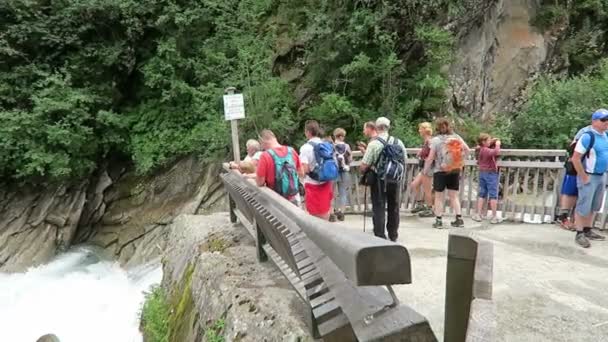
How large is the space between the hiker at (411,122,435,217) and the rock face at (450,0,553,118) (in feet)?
21.4

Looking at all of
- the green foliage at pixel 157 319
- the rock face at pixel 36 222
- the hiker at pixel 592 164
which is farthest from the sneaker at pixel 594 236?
the rock face at pixel 36 222

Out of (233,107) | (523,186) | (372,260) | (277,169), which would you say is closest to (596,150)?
(523,186)

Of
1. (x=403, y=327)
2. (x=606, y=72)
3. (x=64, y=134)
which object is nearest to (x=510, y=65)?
(x=606, y=72)

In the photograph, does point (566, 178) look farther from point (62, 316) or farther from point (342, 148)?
point (62, 316)

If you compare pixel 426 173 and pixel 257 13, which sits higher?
pixel 257 13

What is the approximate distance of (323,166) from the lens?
5.51m

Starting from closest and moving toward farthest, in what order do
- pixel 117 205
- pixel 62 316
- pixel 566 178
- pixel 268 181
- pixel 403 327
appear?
1. pixel 403 327
2. pixel 268 181
3. pixel 566 178
4. pixel 62 316
5. pixel 117 205

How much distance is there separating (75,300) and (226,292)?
744 cm

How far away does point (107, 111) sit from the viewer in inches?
542

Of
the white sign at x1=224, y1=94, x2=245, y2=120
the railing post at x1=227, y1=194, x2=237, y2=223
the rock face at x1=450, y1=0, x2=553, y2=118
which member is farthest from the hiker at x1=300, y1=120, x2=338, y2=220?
the rock face at x1=450, y1=0, x2=553, y2=118

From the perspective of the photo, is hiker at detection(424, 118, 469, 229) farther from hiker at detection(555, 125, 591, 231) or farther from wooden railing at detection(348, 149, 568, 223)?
hiker at detection(555, 125, 591, 231)

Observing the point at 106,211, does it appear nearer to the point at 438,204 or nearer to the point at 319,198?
the point at 319,198

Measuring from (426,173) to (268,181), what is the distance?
12.9ft

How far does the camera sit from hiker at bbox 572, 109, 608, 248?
558 centimetres
